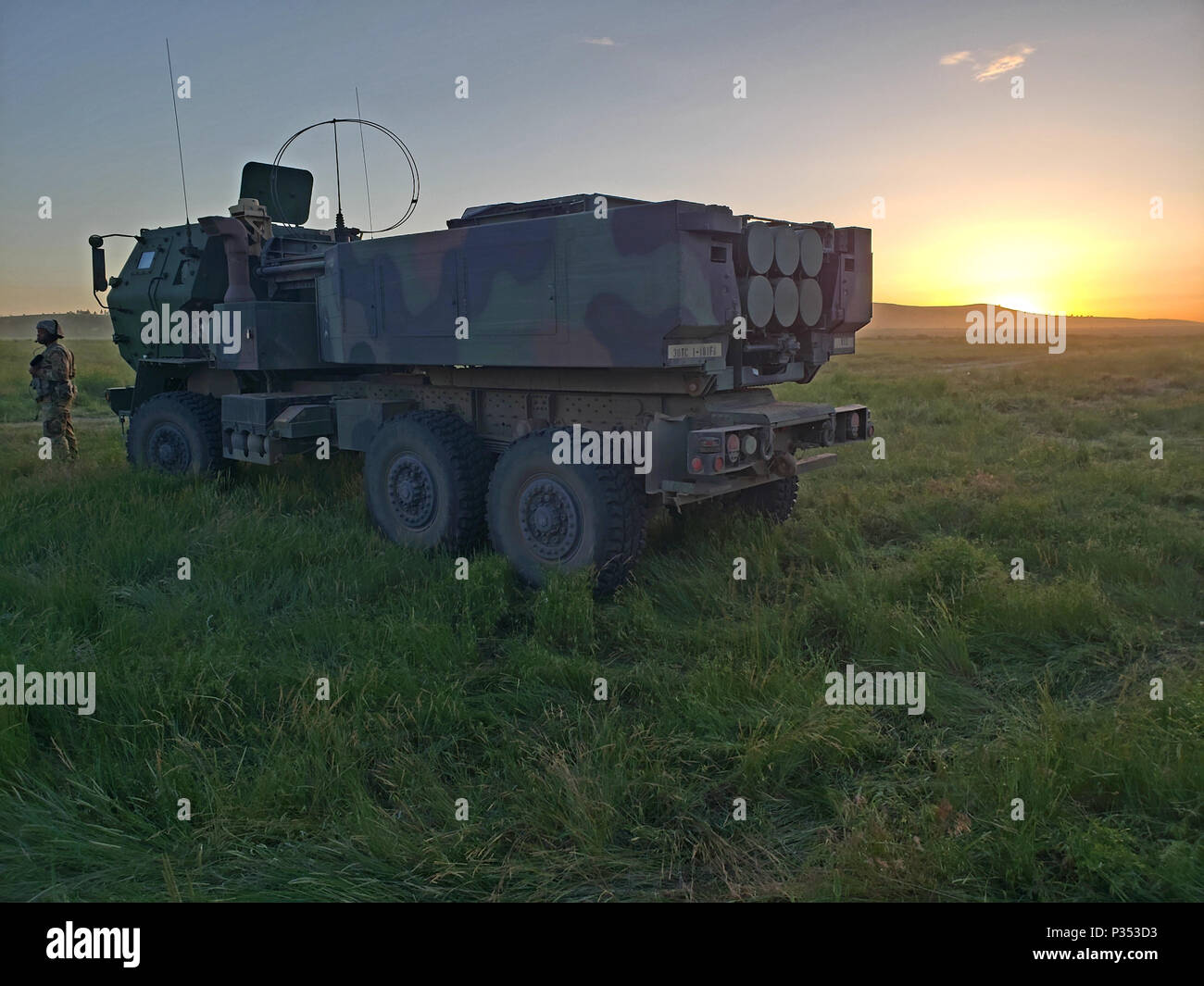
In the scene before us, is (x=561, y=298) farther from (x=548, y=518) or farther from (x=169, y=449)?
(x=169, y=449)

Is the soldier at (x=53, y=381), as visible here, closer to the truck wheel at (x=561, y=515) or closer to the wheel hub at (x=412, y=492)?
the wheel hub at (x=412, y=492)

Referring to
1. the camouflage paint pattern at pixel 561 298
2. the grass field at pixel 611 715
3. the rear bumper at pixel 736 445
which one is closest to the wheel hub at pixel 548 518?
the grass field at pixel 611 715

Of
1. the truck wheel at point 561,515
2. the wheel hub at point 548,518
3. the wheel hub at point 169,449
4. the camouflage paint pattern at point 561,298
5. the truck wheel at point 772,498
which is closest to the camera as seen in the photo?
the camouflage paint pattern at point 561,298

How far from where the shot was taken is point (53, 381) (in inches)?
418

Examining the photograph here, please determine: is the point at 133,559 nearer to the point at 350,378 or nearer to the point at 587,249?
the point at 350,378

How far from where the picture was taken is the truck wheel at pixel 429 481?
693 cm

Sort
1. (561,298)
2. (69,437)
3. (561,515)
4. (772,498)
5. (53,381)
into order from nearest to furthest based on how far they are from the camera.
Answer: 1. (561,298)
2. (561,515)
3. (772,498)
4. (53,381)
5. (69,437)

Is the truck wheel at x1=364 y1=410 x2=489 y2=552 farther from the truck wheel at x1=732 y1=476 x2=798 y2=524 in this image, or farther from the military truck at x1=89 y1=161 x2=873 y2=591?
the truck wheel at x1=732 y1=476 x2=798 y2=524

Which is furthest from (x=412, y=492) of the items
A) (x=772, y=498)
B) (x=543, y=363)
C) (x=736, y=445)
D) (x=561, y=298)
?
(x=772, y=498)

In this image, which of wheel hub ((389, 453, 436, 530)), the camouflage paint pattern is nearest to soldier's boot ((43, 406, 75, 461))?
the camouflage paint pattern

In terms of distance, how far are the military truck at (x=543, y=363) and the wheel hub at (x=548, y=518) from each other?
0.6 inches

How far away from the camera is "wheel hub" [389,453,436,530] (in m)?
7.12

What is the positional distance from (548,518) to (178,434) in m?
5.09
